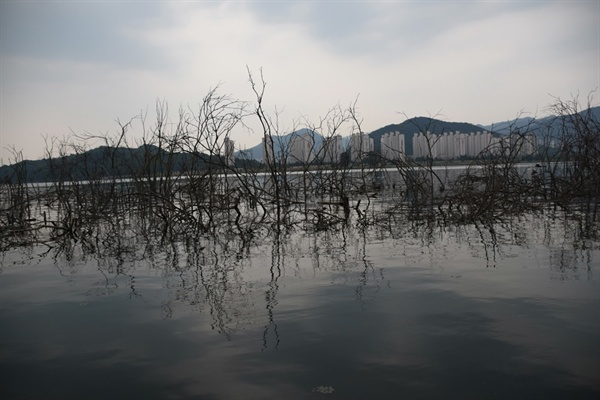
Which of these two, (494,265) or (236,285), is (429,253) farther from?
(236,285)

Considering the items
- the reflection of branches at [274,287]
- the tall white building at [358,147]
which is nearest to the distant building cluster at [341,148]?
the tall white building at [358,147]

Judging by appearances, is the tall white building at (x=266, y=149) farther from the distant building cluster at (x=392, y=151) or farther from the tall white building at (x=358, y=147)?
the distant building cluster at (x=392, y=151)

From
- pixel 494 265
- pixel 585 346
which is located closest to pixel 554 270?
pixel 494 265

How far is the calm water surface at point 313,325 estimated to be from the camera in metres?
2.23

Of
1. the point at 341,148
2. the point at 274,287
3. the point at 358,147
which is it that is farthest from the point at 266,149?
the point at 274,287

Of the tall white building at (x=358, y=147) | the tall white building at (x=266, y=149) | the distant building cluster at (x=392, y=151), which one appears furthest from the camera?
the tall white building at (x=358, y=147)

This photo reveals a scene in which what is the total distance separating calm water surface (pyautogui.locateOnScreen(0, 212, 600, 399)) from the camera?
223 cm

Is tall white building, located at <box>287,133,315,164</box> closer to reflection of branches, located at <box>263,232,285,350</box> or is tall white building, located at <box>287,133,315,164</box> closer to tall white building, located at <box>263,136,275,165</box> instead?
tall white building, located at <box>263,136,275,165</box>

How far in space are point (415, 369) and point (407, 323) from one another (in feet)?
2.18

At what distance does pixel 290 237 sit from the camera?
280 inches

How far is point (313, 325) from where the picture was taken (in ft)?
9.84

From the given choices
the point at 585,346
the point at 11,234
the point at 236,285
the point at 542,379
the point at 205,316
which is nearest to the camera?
the point at 542,379

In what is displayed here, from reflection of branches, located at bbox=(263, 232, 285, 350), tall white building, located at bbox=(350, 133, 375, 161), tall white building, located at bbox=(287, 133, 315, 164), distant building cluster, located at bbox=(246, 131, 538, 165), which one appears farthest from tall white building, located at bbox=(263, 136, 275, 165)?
reflection of branches, located at bbox=(263, 232, 285, 350)

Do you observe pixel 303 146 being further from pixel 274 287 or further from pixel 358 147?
pixel 274 287
